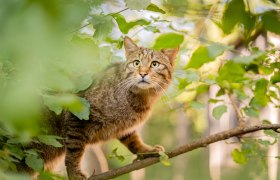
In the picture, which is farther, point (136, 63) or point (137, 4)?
point (136, 63)

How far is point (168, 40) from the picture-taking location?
687mm

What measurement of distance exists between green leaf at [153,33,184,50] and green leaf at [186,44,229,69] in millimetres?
49

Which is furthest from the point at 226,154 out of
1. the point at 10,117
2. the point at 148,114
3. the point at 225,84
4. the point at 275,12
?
the point at 10,117

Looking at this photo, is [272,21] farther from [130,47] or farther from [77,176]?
[130,47]

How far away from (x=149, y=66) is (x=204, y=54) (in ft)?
7.36

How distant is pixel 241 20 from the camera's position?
68cm

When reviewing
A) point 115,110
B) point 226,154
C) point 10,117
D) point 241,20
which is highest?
point 226,154

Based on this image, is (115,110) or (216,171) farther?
(216,171)

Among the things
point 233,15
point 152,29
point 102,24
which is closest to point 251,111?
point 152,29

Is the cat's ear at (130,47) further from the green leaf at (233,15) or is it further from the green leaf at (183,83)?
the green leaf at (233,15)

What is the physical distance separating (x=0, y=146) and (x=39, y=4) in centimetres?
131

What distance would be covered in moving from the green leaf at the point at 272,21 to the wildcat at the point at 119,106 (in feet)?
6.42

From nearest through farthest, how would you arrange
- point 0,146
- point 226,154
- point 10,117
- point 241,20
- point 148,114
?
1. point 10,117
2. point 241,20
3. point 0,146
4. point 148,114
5. point 226,154

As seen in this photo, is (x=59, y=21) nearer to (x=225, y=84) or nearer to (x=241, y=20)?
(x=241, y=20)
